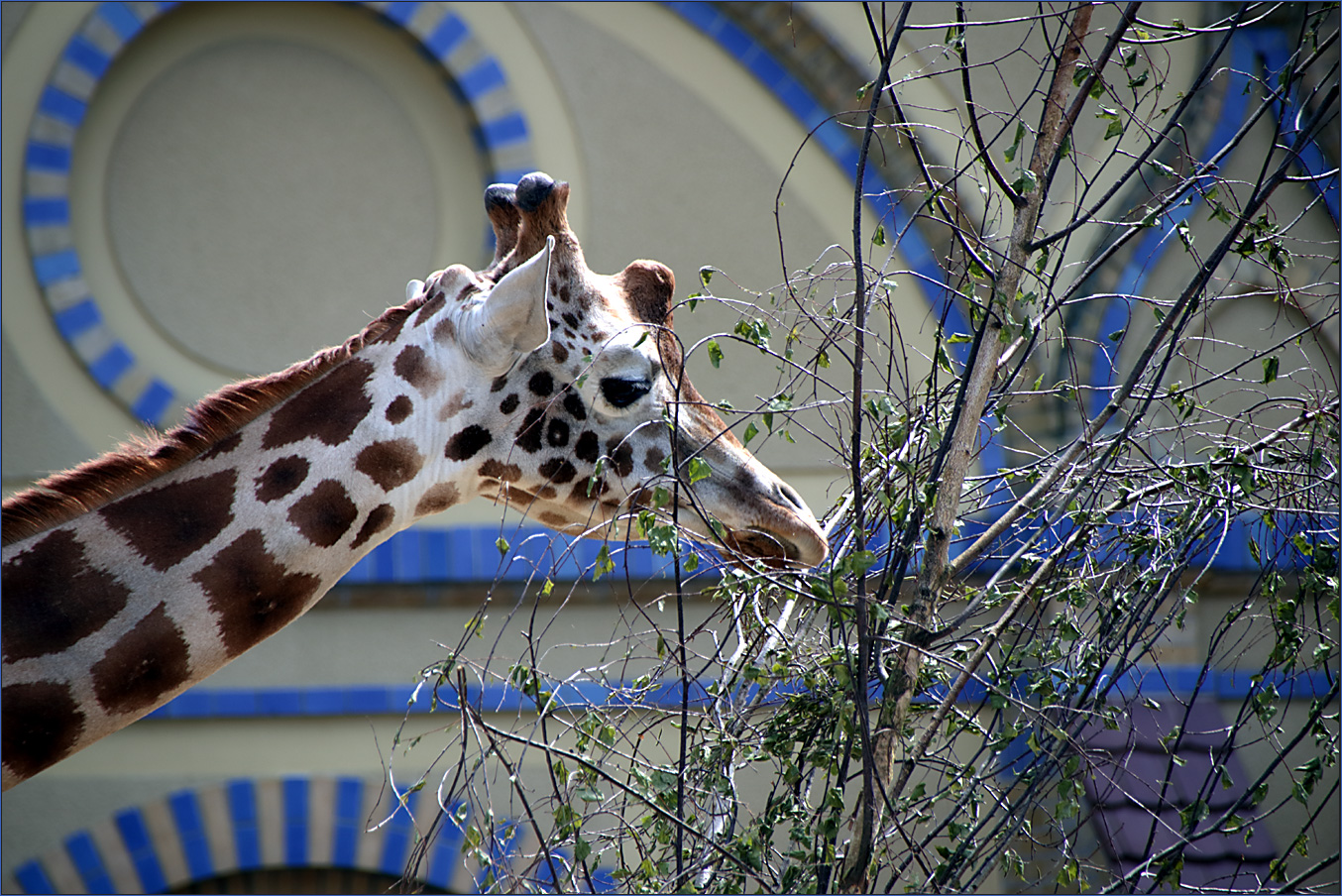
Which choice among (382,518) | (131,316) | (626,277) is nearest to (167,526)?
(382,518)

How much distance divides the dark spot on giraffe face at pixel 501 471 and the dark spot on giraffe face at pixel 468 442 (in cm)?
3

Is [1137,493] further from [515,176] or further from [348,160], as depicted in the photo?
[348,160]

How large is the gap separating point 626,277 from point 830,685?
2.51ft

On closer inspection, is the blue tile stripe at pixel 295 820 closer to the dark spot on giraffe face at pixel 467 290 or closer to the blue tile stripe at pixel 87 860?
the blue tile stripe at pixel 87 860

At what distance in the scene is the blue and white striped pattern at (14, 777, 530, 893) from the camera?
3.94m

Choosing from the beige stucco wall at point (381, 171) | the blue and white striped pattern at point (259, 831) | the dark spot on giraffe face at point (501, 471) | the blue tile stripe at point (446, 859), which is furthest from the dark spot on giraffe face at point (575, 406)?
the blue tile stripe at point (446, 859)

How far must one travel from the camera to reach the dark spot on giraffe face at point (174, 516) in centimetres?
159

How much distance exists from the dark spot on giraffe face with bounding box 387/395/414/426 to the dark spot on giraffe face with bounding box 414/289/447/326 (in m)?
0.14

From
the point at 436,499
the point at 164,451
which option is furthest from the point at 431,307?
the point at 164,451

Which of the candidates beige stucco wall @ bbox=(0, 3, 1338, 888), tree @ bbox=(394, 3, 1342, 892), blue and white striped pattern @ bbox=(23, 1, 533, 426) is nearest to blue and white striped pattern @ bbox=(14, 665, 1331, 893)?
blue and white striped pattern @ bbox=(23, 1, 533, 426)

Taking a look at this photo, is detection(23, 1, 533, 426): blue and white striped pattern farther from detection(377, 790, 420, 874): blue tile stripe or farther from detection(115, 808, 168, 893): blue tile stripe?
detection(377, 790, 420, 874): blue tile stripe

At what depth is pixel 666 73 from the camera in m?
4.33

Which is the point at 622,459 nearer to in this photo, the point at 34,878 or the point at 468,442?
the point at 468,442

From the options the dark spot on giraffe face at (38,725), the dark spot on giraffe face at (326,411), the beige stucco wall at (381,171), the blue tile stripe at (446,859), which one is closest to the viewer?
the dark spot on giraffe face at (38,725)
